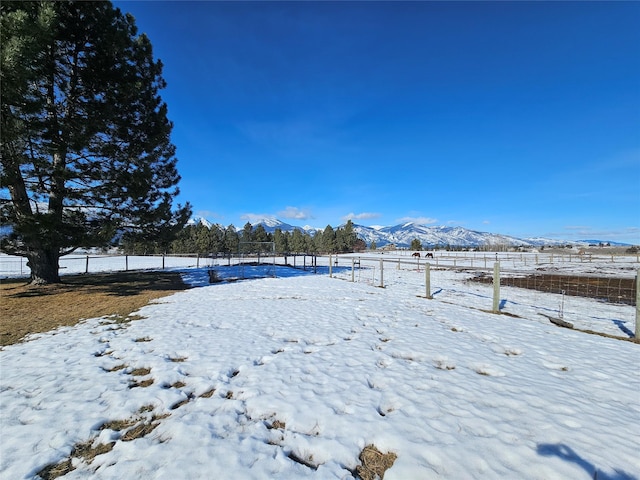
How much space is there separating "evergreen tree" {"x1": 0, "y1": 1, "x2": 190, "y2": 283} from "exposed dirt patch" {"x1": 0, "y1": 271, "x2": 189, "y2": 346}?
1723 millimetres

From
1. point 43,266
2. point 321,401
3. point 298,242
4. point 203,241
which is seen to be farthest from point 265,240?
point 321,401

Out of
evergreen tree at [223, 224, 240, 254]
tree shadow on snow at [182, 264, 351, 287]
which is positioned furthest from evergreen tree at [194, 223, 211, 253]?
tree shadow on snow at [182, 264, 351, 287]

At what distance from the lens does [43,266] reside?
11.6m

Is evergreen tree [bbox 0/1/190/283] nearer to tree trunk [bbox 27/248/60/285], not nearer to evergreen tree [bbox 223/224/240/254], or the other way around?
tree trunk [bbox 27/248/60/285]

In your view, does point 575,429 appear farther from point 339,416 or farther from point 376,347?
point 376,347

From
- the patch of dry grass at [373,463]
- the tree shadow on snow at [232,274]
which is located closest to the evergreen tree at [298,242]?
the tree shadow on snow at [232,274]

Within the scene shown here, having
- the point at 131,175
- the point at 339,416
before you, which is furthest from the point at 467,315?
the point at 131,175

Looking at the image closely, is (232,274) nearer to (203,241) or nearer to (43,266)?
(43,266)

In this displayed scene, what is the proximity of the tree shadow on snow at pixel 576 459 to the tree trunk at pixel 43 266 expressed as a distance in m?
15.9

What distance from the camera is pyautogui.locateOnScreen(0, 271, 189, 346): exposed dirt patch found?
621 centimetres

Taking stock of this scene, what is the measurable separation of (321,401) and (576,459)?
2.25 m

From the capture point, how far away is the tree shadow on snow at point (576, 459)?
6.79 ft

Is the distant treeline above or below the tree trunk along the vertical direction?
above

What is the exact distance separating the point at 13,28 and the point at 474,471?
1232cm
